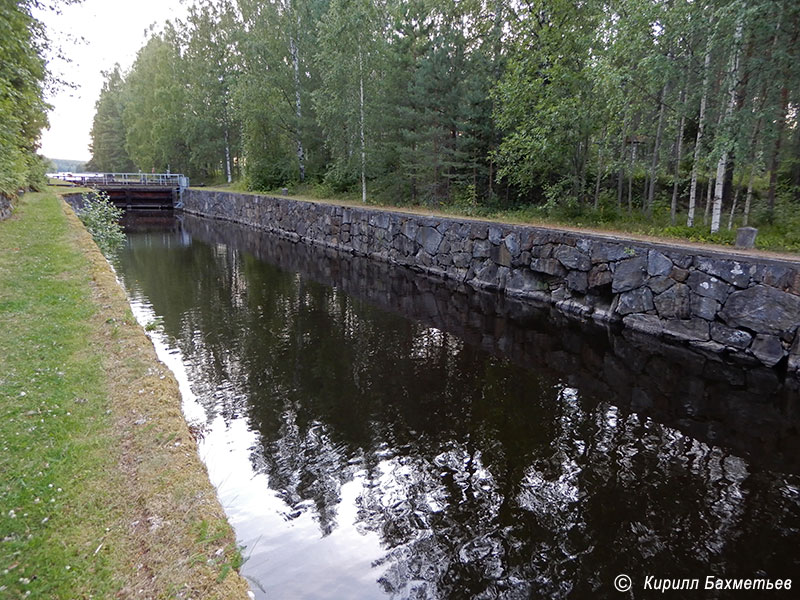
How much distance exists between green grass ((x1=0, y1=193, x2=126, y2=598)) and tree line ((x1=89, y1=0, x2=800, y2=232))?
389 inches

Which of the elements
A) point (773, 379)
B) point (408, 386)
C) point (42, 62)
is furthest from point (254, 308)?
point (773, 379)

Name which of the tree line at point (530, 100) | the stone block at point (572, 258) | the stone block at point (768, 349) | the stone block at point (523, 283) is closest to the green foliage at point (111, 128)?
the tree line at point (530, 100)

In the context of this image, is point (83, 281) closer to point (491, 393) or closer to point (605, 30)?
point (491, 393)

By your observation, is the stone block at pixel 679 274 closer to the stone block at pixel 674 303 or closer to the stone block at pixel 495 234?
the stone block at pixel 674 303

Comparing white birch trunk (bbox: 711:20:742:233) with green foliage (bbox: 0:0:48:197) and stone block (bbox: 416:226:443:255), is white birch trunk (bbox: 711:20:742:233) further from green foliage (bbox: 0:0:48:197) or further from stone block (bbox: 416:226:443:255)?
green foliage (bbox: 0:0:48:197)

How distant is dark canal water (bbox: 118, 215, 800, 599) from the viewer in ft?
12.5

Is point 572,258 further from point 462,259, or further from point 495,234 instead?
point 462,259

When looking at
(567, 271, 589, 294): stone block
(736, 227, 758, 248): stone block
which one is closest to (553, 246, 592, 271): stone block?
(567, 271, 589, 294): stone block

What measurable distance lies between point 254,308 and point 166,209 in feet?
101

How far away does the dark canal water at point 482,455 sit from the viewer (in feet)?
12.5

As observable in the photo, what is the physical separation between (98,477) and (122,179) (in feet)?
128

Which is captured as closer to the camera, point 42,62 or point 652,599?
point 652,599

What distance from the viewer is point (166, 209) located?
123 ft

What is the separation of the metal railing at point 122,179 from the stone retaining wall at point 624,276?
25.9m
